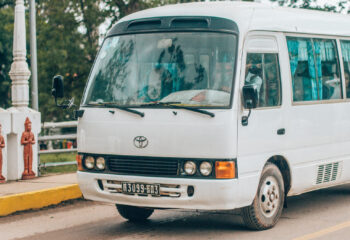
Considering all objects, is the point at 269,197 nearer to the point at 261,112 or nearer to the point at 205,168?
the point at 261,112

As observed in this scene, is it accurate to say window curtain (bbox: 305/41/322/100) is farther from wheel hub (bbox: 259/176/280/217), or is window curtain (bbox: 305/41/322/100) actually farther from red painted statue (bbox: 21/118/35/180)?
red painted statue (bbox: 21/118/35/180)

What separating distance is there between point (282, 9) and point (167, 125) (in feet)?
7.71

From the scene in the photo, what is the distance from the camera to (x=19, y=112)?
1196 cm

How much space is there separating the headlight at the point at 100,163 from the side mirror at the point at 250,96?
1629mm

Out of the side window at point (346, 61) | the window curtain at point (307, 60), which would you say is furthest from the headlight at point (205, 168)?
the side window at point (346, 61)

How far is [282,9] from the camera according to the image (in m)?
8.46

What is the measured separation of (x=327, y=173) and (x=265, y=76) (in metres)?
1.84

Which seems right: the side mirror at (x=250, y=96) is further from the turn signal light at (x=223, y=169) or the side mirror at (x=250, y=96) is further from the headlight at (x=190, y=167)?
the headlight at (x=190, y=167)

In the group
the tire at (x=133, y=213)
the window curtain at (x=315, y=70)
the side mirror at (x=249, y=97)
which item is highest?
the window curtain at (x=315, y=70)

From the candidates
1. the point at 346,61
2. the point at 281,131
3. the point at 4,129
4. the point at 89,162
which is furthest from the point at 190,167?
the point at 4,129

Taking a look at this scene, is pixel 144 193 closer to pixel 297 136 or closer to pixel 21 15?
pixel 297 136

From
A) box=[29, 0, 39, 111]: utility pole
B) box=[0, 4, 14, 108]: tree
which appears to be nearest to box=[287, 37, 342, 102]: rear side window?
box=[29, 0, 39, 111]: utility pole

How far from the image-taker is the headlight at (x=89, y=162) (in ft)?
25.0

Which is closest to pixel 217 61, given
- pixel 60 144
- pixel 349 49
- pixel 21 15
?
pixel 349 49
